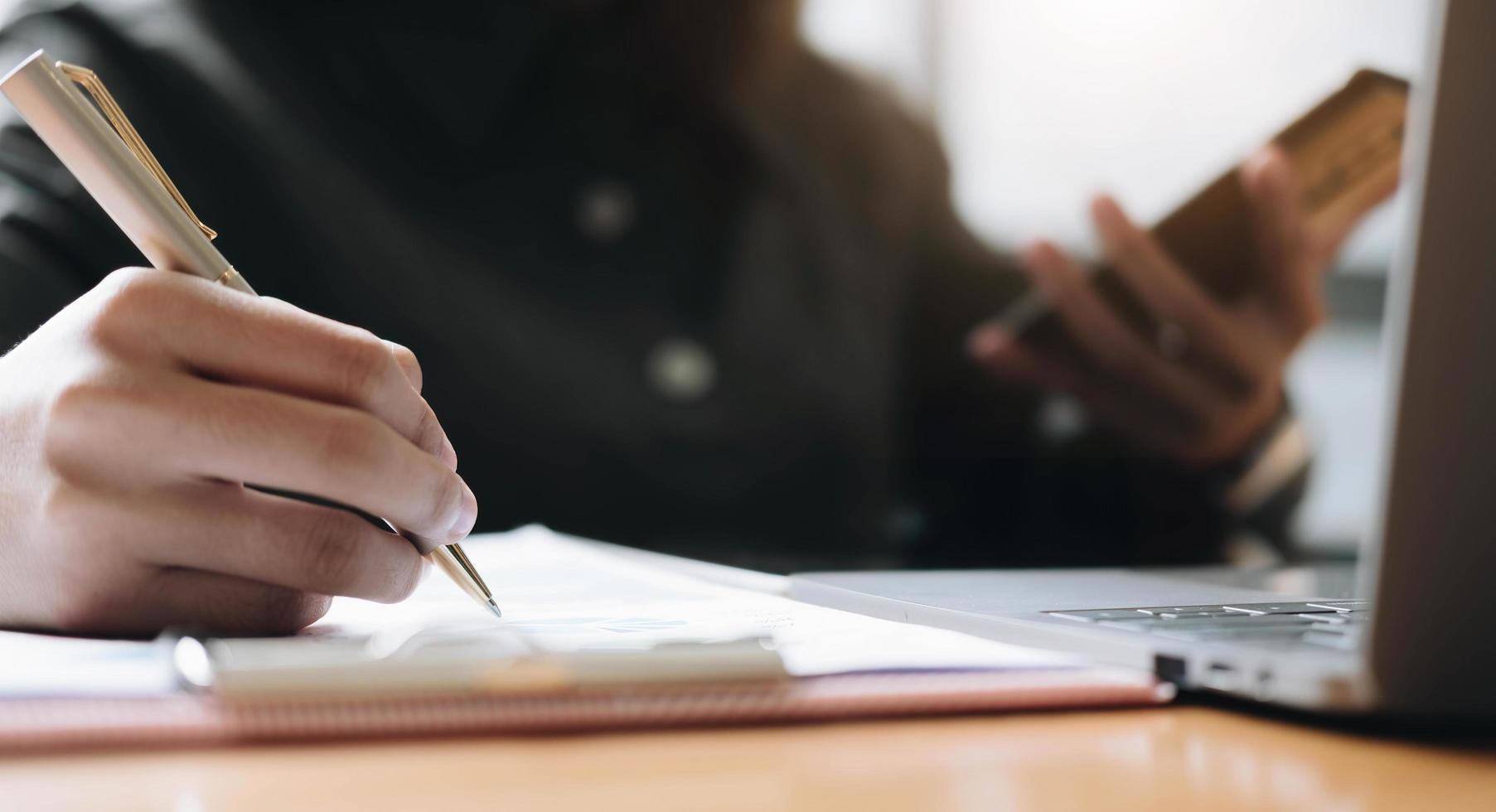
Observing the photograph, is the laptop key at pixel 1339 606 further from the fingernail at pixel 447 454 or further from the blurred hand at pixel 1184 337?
the blurred hand at pixel 1184 337

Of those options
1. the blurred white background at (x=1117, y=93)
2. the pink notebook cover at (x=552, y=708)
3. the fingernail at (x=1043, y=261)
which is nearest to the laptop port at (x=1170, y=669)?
the pink notebook cover at (x=552, y=708)

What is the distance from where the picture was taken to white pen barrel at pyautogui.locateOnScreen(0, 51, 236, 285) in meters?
0.24

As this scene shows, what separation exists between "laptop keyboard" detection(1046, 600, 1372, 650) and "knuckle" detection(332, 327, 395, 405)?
175mm

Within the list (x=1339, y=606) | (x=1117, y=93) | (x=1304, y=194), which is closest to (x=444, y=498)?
(x=1339, y=606)

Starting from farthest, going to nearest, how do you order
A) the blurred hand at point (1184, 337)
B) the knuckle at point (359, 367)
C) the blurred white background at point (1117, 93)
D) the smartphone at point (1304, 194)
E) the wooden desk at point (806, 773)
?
the blurred white background at point (1117, 93)
the blurred hand at point (1184, 337)
the smartphone at point (1304, 194)
the knuckle at point (359, 367)
the wooden desk at point (806, 773)

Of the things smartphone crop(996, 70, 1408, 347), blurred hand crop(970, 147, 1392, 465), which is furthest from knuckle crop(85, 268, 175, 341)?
blurred hand crop(970, 147, 1392, 465)

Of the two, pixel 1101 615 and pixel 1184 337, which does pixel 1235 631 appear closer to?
pixel 1101 615

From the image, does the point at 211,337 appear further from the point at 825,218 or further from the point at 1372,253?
the point at 1372,253

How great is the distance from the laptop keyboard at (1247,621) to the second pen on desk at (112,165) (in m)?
0.23

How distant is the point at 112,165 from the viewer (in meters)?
0.25

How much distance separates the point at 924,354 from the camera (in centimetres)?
133

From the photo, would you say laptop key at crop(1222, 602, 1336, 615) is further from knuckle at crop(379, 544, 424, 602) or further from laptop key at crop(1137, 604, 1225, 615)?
knuckle at crop(379, 544, 424, 602)

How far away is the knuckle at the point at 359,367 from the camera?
→ 0.85 feet

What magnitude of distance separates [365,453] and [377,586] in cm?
4
